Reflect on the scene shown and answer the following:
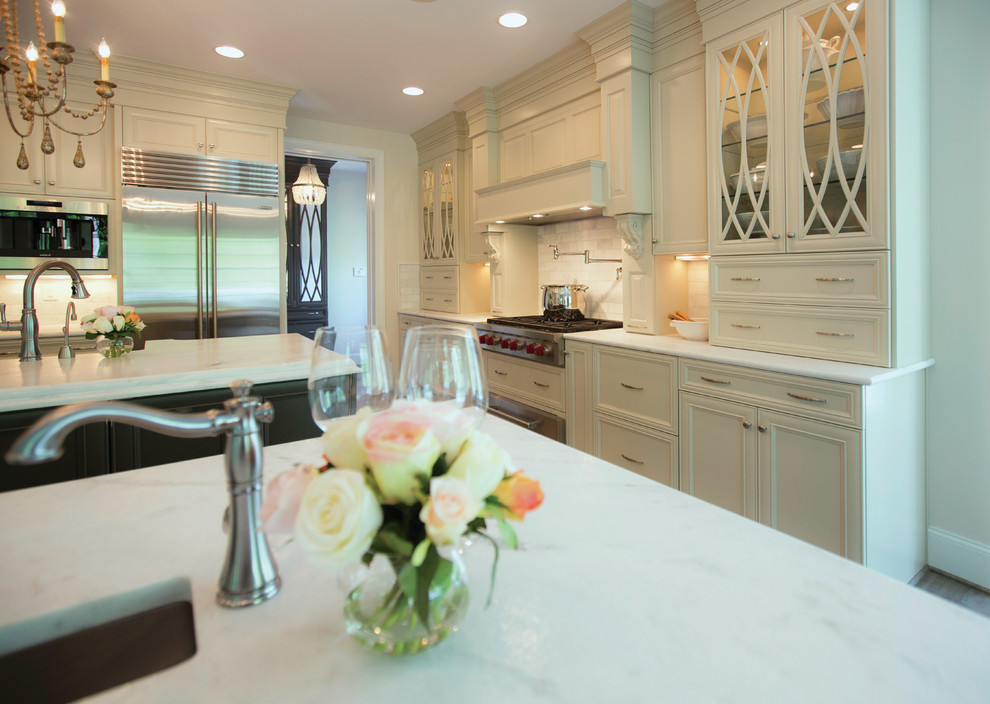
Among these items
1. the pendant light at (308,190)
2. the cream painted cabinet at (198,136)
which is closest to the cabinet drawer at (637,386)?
the cream painted cabinet at (198,136)

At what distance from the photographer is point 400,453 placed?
451 mm

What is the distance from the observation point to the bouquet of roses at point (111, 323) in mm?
2027

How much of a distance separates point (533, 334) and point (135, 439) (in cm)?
223

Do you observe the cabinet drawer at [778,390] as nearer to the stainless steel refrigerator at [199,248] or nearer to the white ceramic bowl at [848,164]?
the white ceramic bowl at [848,164]

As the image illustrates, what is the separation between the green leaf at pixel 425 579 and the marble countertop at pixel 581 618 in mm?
71

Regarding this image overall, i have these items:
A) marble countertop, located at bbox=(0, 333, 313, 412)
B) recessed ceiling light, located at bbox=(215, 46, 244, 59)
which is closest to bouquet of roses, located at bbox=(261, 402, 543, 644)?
marble countertop, located at bbox=(0, 333, 313, 412)

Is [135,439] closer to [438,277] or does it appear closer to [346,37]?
[346,37]

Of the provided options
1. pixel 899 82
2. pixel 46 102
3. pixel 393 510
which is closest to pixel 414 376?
pixel 393 510

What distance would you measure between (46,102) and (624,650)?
182 inches

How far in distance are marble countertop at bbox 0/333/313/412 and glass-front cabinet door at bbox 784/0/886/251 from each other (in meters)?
2.04

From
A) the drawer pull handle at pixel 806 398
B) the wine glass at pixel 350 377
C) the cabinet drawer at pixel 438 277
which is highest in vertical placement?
the cabinet drawer at pixel 438 277

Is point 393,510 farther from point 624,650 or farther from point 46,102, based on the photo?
point 46,102

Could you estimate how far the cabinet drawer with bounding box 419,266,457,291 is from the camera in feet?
16.2

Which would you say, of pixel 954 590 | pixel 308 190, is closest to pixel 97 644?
pixel 954 590
